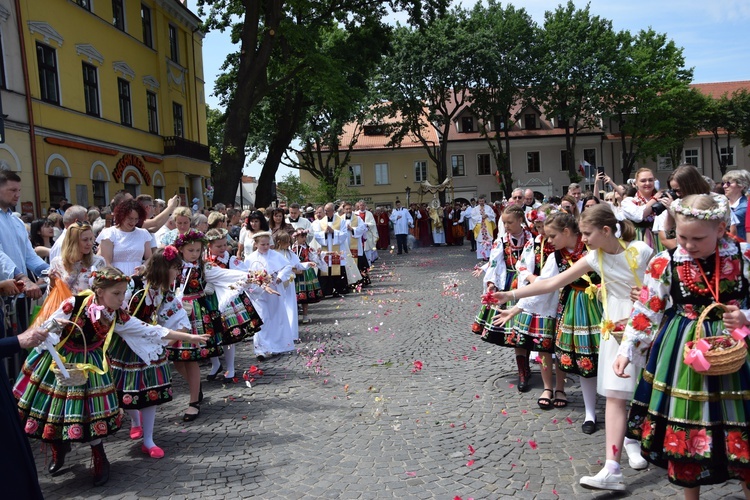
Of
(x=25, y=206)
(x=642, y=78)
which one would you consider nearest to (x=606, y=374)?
(x=25, y=206)

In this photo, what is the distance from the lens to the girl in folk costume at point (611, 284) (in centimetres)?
405

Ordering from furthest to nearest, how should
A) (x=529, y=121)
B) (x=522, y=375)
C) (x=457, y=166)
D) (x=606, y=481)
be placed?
(x=457, y=166)
(x=529, y=121)
(x=522, y=375)
(x=606, y=481)

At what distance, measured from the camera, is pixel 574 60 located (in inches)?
1623

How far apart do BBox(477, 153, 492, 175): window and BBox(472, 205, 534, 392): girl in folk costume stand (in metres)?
49.4

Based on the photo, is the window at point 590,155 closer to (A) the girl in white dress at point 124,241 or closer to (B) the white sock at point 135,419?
(A) the girl in white dress at point 124,241

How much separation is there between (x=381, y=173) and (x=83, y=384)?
53.0m

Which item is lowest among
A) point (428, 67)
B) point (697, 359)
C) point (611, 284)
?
point (697, 359)

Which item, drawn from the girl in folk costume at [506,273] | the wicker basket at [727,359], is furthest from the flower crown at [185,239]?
the wicker basket at [727,359]

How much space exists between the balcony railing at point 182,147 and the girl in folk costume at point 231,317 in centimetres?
2076

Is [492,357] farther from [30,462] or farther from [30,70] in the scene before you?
[30,70]

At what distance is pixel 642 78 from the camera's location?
1714 inches

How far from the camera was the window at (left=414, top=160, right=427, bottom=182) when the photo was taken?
2232 inches

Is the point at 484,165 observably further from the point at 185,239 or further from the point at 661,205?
the point at 185,239

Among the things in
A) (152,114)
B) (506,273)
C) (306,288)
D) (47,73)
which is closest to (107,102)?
(47,73)
